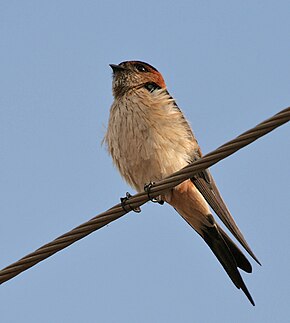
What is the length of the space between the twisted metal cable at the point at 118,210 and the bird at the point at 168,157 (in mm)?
1581

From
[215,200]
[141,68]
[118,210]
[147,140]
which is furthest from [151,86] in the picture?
[118,210]

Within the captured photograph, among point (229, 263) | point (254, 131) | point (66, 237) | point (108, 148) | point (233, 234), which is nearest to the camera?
point (254, 131)

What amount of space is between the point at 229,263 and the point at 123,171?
113cm

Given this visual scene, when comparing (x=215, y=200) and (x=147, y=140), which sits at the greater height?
(x=147, y=140)

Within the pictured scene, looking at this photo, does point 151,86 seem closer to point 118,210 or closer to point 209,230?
point 209,230

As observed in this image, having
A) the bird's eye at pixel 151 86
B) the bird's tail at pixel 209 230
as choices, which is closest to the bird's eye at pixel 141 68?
the bird's eye at pixel 151 86

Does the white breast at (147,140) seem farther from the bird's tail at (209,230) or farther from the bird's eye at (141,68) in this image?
the bird's eye at (141,68)

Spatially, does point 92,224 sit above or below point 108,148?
below

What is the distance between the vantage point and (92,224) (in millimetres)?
3562

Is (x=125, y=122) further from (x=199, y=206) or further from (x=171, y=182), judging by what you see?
(x=171, y=182)

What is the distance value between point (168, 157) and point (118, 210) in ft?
5.95

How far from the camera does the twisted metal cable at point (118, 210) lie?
3187 millimetres

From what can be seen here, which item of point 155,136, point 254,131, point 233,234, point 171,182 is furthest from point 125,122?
point 254,131

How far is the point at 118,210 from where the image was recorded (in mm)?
3680
